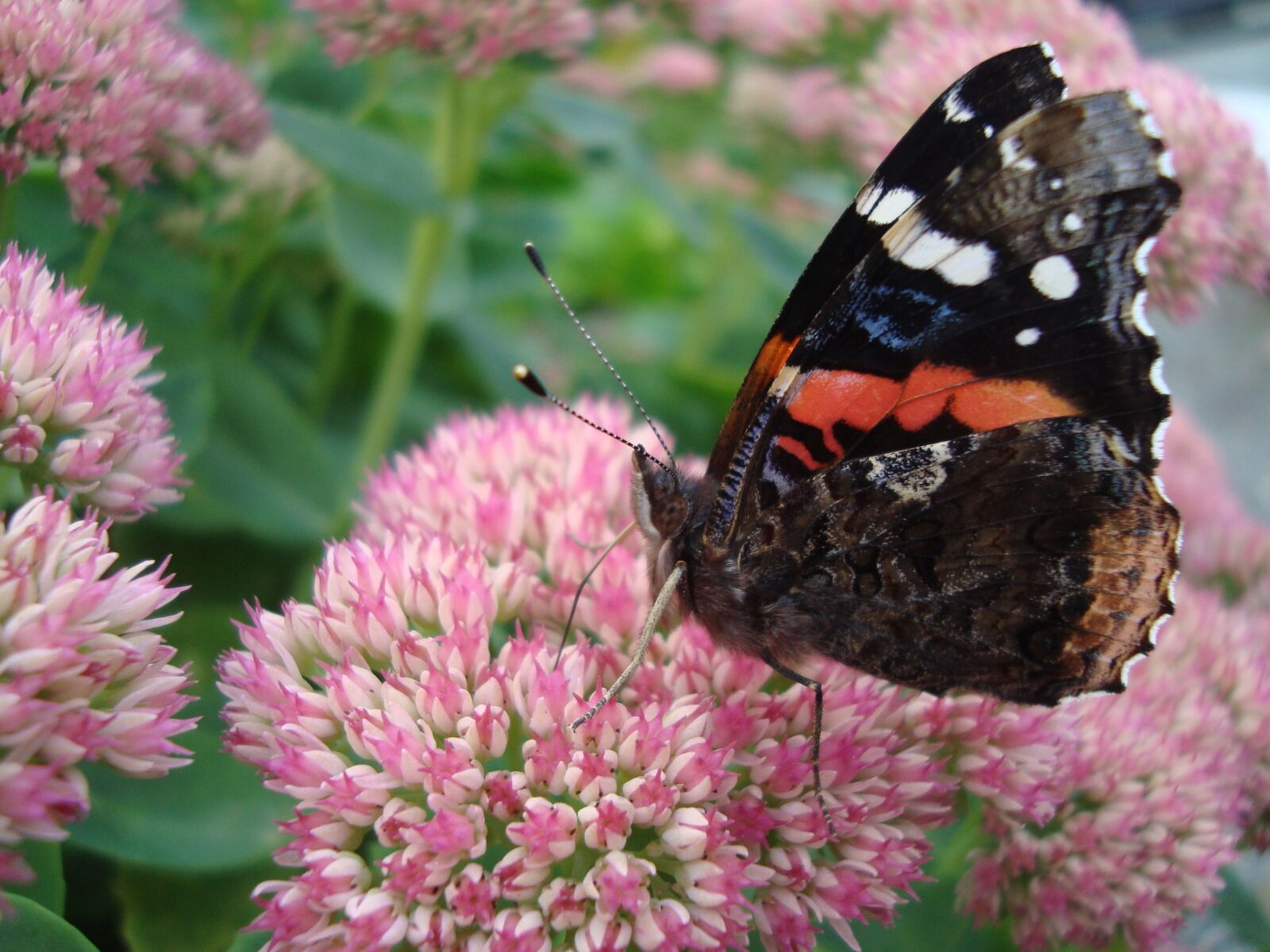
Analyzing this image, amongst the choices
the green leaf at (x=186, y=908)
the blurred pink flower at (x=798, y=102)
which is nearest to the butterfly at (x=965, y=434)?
the green leaf at (x=186, y=908)

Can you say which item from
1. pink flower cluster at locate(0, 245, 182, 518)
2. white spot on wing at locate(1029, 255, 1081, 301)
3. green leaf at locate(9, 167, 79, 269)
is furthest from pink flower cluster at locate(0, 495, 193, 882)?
white spot on wing at locate(1029, 255, 1081, 301)

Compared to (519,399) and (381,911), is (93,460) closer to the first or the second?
(381,911)

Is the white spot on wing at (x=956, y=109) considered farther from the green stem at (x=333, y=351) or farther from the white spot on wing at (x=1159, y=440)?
the green stem at (x=333, y=351)

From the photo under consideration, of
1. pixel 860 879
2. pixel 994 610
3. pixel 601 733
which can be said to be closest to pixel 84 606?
pixel 601 733

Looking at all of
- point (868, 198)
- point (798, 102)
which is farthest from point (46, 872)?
point (798, 102)

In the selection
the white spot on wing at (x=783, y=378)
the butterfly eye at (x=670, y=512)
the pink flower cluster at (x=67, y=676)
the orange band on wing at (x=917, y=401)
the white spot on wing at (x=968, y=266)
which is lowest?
the pink flower cluster at (x=67, y=676)

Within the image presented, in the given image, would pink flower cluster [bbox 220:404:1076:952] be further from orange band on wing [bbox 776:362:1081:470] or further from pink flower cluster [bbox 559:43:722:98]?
pink flower cluster [bbox 559:43:722:98]
